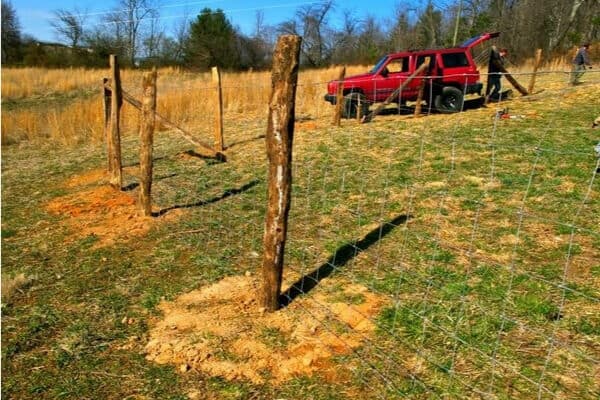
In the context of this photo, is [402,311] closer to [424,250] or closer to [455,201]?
[424,250]

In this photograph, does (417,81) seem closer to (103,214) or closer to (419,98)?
(419,98)

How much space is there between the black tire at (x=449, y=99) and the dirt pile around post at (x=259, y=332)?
8913 millimetres

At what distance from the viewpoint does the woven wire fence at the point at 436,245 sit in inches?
107

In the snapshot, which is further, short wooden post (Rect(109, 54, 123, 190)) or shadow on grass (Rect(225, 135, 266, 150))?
shadow on grass (Rect(225, 135, 266, 150))

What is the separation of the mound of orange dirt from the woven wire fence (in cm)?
47

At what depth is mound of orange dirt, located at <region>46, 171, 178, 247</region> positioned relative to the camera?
16.9 ft

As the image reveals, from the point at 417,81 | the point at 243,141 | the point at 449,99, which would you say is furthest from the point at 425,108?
the point at 243,141

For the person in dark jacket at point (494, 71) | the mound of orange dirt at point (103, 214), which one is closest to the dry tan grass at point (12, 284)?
the mound of orange dirt at point (103, 214)

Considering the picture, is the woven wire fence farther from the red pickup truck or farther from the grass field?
the red pickup truck

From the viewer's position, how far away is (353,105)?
11578mm

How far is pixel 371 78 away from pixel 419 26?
30.4 meters

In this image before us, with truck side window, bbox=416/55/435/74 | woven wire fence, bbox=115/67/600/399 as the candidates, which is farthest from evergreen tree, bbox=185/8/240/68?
woven wire fence, bbox=115/67/600/399

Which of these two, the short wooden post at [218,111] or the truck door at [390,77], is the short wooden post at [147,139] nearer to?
the short wooden post at [218,111]

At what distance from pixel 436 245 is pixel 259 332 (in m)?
1.96
